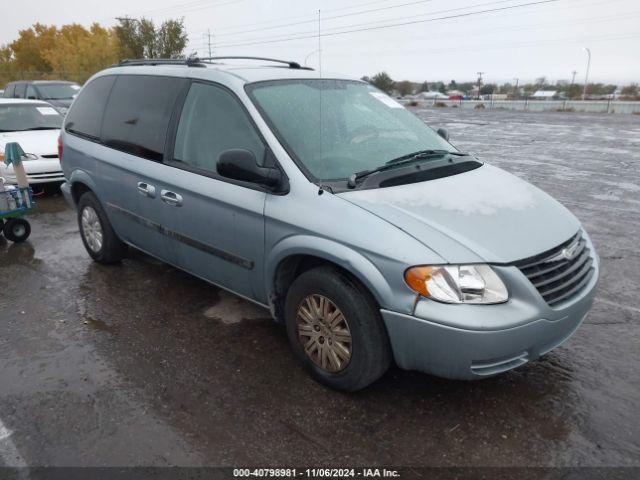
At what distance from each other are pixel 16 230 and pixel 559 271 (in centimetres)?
587

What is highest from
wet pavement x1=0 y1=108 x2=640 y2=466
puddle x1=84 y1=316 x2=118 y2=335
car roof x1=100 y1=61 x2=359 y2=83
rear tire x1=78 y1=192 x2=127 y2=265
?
car roof x1=100 y1=61 x2=359 y2=83

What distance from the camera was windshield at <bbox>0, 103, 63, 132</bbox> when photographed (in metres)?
9.30

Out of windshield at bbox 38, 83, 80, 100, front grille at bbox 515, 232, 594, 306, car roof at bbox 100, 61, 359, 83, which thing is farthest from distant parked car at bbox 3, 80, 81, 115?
front grille at bbox 515, 232, 594, 306

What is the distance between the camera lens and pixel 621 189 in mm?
8805

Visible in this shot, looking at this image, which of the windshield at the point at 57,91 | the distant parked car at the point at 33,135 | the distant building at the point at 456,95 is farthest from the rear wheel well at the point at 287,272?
Result: the distant building at the point at 456,95

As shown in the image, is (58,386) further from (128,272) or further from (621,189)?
(621,189)

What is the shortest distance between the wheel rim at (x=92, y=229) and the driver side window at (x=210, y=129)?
1678 millimetres

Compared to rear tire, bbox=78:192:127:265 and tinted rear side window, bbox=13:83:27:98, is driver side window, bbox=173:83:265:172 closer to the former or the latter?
rear tire, bbox=78:192:127:265

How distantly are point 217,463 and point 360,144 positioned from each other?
2.18 metres

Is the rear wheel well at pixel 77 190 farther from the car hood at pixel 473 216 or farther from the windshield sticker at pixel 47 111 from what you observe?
the windshield sticker at pixel 47 111

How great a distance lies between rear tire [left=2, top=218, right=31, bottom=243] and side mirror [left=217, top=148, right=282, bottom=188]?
4.14 meters

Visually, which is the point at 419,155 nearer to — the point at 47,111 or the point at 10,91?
the point at 47,111

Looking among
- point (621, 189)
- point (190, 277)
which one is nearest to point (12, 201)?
point (190, 277)

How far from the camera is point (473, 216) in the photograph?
9.71 feet
